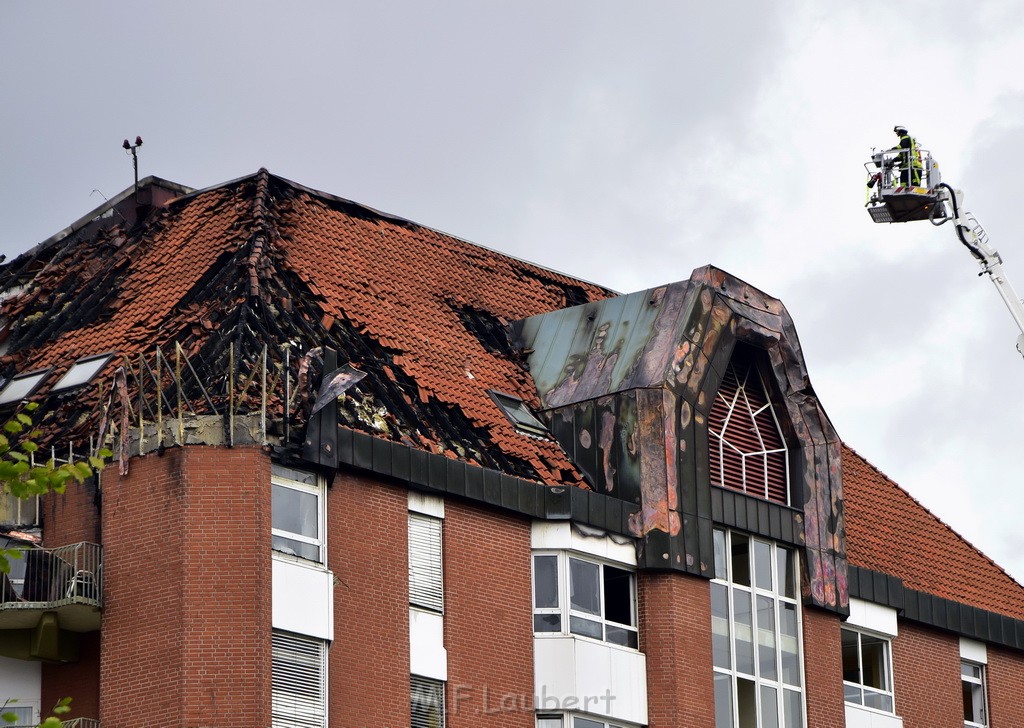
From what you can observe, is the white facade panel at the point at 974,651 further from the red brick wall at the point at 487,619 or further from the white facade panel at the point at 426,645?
the white facade panel at the point at 426,645

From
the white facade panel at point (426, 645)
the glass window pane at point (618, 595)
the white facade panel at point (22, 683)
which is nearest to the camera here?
the white facade panel at point (22, 683)

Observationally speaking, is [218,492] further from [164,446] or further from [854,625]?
[854,625]

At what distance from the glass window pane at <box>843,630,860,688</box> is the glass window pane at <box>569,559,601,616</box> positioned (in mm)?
7341

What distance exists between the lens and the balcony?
33.8 m

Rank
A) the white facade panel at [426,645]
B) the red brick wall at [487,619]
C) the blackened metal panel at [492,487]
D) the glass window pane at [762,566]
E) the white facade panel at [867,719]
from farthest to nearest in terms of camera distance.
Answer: the white facade panel at [867,719]
the glass window pane at [762,566]
the blackened metal panel at [492,487]
the red brick wall at [487,619]
the white facade panel at [426,645]

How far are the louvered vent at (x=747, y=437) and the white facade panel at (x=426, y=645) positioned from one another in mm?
7301

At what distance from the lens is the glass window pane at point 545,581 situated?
127 ft

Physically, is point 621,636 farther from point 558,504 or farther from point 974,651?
point 974,651

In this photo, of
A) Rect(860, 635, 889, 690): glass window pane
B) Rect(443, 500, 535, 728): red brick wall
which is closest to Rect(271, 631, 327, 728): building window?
Rect(443, 500, 535, 728): red brick wall

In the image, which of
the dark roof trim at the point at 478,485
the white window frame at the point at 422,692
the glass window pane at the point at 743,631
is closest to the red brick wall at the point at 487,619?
the white window frame at the point at 422,692

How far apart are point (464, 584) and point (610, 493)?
400 centimetres

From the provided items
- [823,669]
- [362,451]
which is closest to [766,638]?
[823,669]

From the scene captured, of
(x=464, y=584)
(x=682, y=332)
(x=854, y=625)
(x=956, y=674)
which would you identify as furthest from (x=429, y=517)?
(x=956, y=674)

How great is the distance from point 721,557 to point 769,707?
290cm
